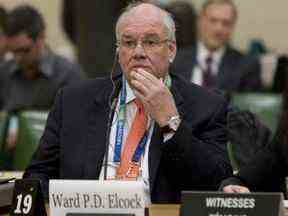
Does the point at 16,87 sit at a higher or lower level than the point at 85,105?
lower

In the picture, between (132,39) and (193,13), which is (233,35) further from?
(132,39)

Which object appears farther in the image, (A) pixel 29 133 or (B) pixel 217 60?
(B) pixel 217 60

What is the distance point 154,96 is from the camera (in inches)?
209

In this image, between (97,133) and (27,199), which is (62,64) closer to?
(97,133)

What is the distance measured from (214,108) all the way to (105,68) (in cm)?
539

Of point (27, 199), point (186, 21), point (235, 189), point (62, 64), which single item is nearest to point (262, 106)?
point (62, 64)

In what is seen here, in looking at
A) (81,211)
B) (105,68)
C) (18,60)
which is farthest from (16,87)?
(81,211)

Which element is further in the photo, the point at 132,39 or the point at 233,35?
the point at 233,35

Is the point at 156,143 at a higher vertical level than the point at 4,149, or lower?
higher

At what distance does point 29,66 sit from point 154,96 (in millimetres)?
4254

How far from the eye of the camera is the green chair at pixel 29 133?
7.01 meters

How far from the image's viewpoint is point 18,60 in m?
9.50

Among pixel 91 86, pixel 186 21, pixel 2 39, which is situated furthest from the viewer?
pixel 186 21

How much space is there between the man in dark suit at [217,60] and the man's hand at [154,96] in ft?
12.7
